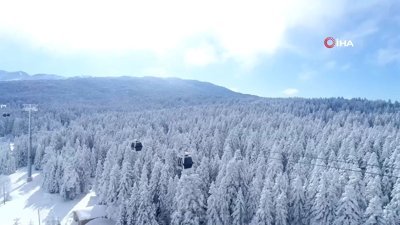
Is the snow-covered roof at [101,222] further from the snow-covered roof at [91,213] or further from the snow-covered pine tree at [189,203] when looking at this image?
the snow-covered pine tree at [189,203]

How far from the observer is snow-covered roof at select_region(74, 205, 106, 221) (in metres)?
49.7

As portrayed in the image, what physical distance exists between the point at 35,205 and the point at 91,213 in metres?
21.9

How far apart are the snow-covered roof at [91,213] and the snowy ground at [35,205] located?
6.19 meters

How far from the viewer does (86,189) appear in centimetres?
7219

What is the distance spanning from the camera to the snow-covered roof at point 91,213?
163 ft

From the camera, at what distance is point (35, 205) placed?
216 feet

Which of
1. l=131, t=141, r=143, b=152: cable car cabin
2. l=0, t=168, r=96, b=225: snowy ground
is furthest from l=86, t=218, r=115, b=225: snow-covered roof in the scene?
l=131, t=141, r=143, b=152: cable car cabin

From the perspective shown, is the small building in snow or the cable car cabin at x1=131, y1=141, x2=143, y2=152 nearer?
the cable car cabin at x1=131, y1=141, x2=143, y2=152

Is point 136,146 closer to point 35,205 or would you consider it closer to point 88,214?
point 88,214

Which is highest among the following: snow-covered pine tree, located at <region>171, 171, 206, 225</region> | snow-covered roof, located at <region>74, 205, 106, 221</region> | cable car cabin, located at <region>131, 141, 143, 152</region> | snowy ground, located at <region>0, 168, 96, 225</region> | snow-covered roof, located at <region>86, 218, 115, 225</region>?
cable car cabin, located at <region>131, 141, 143, 152</region>

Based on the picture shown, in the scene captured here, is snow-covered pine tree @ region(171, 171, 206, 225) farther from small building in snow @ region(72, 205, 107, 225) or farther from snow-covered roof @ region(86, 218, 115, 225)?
small building in snow @ region(72, 205, 107, 225)

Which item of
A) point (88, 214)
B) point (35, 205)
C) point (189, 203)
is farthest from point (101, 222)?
point (35, 205)

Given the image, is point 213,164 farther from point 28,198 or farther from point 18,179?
point 18,179

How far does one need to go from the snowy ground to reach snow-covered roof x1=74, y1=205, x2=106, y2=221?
619cm
